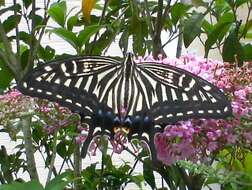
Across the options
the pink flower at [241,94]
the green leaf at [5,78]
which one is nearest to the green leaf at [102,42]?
the green leaf at [5,78]

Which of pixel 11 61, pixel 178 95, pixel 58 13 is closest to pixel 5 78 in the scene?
pixel 11 61

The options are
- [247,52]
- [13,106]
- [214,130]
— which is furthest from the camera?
[247,52]

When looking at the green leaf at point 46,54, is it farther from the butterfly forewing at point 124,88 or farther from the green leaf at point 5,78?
the butterfly forewing at point 124,88

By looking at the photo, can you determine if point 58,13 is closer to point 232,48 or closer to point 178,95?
point 232,48

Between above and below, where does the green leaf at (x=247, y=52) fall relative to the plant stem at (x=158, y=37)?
below

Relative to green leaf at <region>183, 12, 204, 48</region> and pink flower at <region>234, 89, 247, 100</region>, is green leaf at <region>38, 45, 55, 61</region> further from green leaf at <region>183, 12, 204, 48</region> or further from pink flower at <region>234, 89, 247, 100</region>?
pink flower at <region>234, 89, 247, 100</region>

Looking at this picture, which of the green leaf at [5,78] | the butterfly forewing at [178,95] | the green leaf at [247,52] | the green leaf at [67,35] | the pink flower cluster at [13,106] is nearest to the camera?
the butterfly forewing at [178,95]
